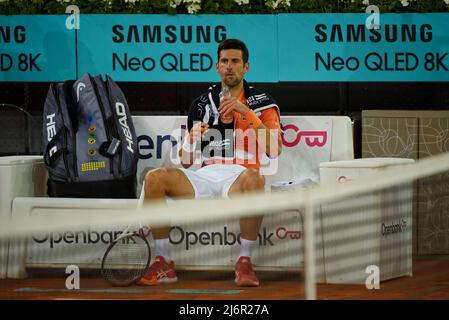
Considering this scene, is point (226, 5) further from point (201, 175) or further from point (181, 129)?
point (201, 175)

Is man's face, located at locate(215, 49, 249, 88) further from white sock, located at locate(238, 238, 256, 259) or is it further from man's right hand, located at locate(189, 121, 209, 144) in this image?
white sock, located at locate(238, 238, 256, 259)

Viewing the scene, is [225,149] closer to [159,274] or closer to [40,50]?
[159,274]

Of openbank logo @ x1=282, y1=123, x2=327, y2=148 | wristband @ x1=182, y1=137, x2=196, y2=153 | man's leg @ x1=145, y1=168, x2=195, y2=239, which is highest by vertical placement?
openbank logo @ x1=282, y1=123, x2=327, y2=148

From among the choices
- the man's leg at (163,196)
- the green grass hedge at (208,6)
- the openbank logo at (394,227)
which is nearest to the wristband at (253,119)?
the man's leg at (163,196)

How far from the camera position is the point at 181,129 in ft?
19.9

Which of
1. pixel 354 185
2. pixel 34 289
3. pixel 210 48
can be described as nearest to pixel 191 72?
pixel 210 48

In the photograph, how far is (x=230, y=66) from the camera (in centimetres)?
571

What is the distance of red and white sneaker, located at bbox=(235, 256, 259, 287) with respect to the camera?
506 centimetres

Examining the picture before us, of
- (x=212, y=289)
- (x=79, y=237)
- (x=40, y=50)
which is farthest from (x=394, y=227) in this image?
(x=40, y=50)

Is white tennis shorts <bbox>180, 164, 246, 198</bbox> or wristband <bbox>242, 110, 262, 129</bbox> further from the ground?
wristband <bbox>242, 110, 262, 129</bbox>

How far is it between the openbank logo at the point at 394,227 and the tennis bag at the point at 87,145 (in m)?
1.53

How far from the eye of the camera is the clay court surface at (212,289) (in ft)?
15.1

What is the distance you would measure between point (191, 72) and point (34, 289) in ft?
7.78

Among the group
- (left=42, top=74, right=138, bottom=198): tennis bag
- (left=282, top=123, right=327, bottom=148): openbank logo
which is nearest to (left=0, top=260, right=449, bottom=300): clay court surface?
(left=42, top=74, right=138, bottom=198): tennis bag
